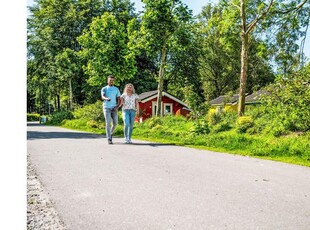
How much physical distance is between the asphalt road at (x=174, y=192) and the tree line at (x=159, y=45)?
11087 mm

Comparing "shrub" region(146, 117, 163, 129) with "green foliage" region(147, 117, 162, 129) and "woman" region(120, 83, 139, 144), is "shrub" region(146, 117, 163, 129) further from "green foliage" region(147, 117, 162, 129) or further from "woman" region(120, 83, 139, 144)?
"woman" region(120, 83, 139, 144)

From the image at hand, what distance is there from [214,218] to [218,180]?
168 cm

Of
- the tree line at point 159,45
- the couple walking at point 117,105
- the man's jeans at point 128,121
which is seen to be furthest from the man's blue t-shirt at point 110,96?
the tree line at point 159,45

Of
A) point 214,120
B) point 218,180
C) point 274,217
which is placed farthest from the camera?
point 214,120

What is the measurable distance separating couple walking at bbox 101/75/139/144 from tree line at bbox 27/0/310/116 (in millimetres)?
8471

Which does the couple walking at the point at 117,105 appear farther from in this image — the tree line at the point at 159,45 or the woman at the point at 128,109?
the tree line at the point at 159,45

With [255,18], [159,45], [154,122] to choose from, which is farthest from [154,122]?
[159,45]

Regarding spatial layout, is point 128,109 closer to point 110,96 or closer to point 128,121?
point 128,121

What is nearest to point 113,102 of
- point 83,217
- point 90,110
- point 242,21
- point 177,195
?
point 177,195

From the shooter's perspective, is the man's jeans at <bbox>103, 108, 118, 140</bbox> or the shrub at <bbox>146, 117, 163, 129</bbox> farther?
the shrub at <bbox>146, 117, 163, 129</bbox>

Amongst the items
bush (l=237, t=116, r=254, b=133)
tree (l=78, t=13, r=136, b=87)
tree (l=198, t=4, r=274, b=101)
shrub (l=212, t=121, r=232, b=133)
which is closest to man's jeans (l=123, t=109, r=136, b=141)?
shrub (l=212, t=121, r=232, b=133)

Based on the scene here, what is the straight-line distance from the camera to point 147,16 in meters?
23.5

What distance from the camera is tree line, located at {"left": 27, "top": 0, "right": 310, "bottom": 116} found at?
59.5ft
